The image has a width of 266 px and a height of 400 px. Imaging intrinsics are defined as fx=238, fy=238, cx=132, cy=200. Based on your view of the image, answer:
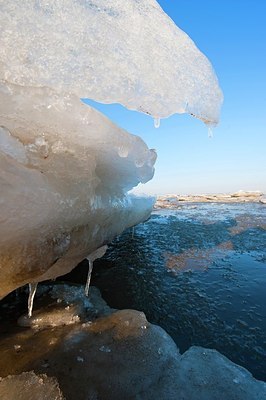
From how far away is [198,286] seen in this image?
3994mm

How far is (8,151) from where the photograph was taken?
6.39 feet

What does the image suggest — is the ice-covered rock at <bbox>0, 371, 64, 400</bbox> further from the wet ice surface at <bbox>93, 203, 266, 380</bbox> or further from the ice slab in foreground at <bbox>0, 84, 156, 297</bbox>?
the wet ice surface at <bbox>93, 203, 266, 380</bbox>

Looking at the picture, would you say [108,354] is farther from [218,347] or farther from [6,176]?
[6,176]

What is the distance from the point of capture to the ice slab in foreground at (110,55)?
2.15m

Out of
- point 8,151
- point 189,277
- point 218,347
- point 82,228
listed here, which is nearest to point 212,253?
point 189,277

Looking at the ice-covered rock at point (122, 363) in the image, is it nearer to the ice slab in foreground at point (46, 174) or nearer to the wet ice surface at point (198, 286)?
the wet ice surface at point (198, 286)

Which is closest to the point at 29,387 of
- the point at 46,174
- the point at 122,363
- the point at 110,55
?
the point at 122,363

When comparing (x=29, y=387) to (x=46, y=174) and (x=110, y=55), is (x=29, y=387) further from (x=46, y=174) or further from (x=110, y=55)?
(x=110, y=55)

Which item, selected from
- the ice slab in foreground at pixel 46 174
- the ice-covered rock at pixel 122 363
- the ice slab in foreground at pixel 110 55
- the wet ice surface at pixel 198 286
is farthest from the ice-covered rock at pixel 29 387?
the ice slab in foreground at pixel 110 55

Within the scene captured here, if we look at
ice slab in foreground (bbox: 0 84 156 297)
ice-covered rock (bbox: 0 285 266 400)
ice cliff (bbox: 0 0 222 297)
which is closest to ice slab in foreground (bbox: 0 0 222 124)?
ice cliff (bbox: 0 0 222 297)

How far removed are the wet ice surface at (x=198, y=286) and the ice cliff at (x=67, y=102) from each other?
1.47 m

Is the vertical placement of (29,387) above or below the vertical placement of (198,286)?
above

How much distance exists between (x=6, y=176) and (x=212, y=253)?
5.20 meters

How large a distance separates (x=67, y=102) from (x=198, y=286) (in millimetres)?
3403
